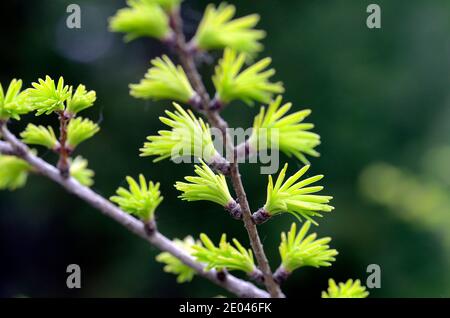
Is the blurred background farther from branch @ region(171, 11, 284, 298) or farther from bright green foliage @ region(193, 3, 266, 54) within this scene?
bright green foliage @ region(193, 3, 266, 54)

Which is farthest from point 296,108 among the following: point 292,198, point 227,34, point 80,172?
point 227,34

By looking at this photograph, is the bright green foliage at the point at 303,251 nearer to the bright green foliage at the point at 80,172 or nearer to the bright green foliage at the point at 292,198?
the bright green foliage at the point at 292,198

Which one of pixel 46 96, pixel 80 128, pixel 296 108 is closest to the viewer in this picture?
pixel 46 96

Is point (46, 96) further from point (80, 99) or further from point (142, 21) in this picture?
point (142, 21)

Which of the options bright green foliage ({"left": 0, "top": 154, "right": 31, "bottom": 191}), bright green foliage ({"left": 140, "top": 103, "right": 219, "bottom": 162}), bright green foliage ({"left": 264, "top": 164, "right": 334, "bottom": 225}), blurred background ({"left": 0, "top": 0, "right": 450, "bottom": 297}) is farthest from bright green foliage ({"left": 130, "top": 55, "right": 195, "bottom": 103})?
blurred background ({"left": 0, "top": 0, "right": 450, "bottom": 297})

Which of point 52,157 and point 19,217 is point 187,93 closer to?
point 52,157
